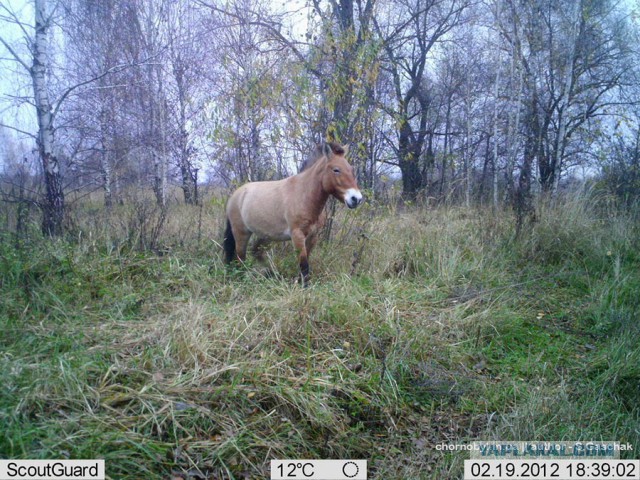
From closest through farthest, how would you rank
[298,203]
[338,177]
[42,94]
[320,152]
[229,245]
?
1. [338,177]
2. [298,203]
3. [320,152]
4. [229,245]
5. [42,94]

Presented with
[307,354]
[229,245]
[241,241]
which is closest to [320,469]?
[307,354]

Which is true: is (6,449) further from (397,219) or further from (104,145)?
(104,145)

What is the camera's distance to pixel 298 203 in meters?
5.25

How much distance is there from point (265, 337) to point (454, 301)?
2246 mm

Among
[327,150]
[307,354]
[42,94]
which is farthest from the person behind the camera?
[42,94]

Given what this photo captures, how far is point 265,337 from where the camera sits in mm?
3217

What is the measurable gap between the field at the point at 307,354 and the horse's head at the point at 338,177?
98 cm

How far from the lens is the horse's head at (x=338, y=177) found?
4.75m

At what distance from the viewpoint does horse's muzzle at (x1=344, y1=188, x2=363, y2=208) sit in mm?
4672

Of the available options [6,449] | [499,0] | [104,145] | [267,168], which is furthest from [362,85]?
[104,145]

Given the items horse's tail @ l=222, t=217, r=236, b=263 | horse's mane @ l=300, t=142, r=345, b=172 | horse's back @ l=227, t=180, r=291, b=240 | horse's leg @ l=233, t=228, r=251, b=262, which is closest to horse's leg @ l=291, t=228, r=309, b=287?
horse's back @ l=227, t=180, r=291, b=240

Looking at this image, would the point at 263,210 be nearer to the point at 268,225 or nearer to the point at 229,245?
the point at 268,225

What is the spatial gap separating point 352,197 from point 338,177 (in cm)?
35

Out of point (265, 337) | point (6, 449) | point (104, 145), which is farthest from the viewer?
point (104, 145)
